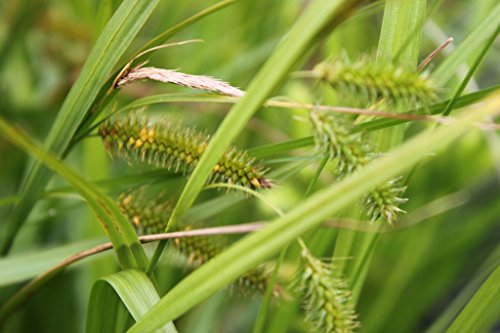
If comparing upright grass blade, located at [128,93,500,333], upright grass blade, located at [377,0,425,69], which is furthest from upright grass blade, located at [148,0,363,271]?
upright grass blade, located at [377,0,425,69]

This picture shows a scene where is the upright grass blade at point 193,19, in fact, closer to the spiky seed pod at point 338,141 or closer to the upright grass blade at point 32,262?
the spiky seed pod at point 338,141

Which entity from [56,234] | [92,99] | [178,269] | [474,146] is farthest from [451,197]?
[92,99]

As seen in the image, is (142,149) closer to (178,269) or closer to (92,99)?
(92,99)

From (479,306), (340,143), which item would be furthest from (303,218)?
(479,306)

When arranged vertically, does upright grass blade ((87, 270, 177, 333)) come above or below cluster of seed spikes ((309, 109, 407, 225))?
below

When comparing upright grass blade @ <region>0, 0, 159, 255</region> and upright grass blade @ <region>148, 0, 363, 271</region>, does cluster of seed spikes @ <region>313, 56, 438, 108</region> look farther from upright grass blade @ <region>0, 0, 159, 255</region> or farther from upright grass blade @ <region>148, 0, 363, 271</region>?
upright grass blade @ <region>0, 0, 159, 255</region>

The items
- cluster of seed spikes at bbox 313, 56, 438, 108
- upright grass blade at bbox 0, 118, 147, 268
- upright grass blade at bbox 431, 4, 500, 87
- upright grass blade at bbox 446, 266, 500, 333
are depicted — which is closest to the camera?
cluster of seed spikes at bbox 313, 56, 438, 108
